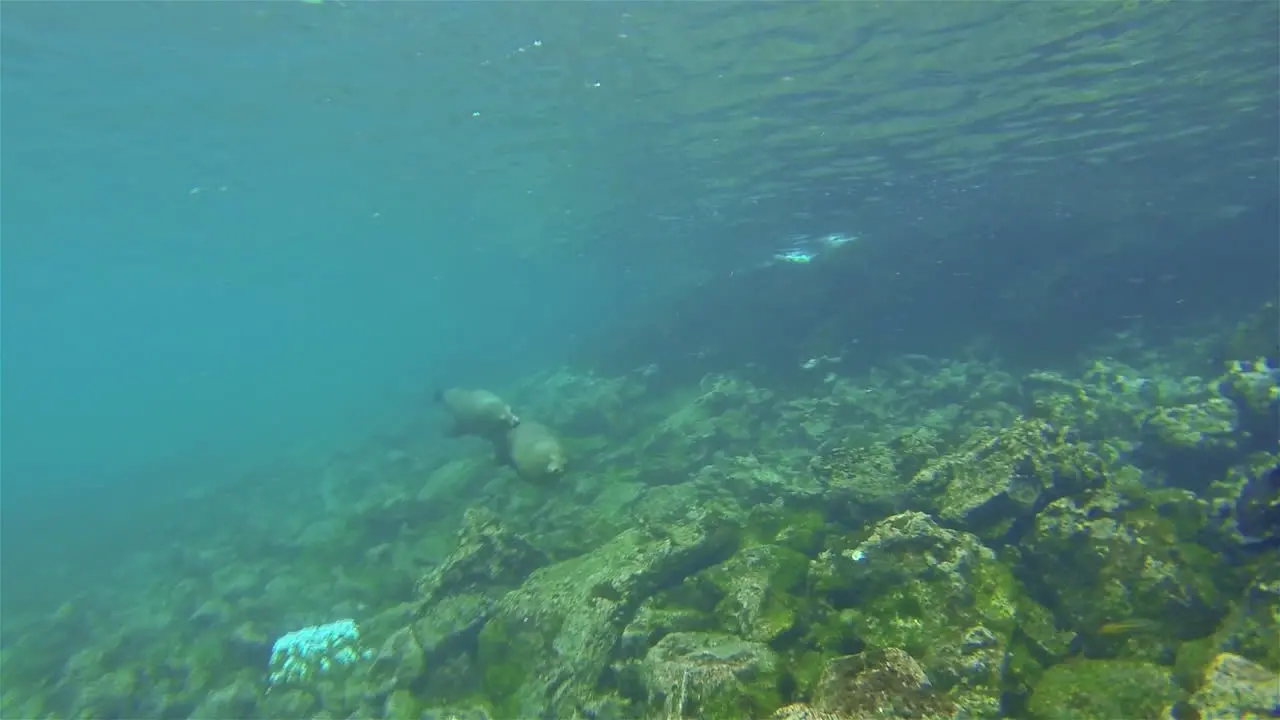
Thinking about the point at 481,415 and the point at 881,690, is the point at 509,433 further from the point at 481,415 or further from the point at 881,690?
the point at 881,690

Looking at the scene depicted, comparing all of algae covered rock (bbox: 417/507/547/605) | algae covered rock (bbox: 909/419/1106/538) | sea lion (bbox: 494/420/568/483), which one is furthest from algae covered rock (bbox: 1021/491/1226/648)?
sea lion (bbox: 494/420/568/483)

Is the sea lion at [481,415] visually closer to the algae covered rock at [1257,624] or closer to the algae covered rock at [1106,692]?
the algae covered rock at [1106,692]

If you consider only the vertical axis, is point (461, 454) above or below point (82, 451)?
above

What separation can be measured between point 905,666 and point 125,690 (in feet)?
35.8

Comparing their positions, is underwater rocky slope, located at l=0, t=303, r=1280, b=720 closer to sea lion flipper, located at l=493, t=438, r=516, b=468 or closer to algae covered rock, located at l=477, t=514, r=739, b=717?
algae covered rock, located at l=477, t=514, r=739, b=717

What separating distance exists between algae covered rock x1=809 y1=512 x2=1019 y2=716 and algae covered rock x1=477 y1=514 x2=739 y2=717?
169cm

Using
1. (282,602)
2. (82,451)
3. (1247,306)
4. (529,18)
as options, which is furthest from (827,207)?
(82,451)

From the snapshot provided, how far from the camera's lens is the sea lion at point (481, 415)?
12047 millimetres

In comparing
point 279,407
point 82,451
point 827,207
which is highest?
point 827,207

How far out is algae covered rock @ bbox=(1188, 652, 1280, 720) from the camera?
324 cm

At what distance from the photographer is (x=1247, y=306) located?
17.5 m

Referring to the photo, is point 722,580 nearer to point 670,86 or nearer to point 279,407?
point 670,86

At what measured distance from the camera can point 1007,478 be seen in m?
5.84

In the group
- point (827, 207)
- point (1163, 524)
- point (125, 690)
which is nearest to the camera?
point (1163, 524)
